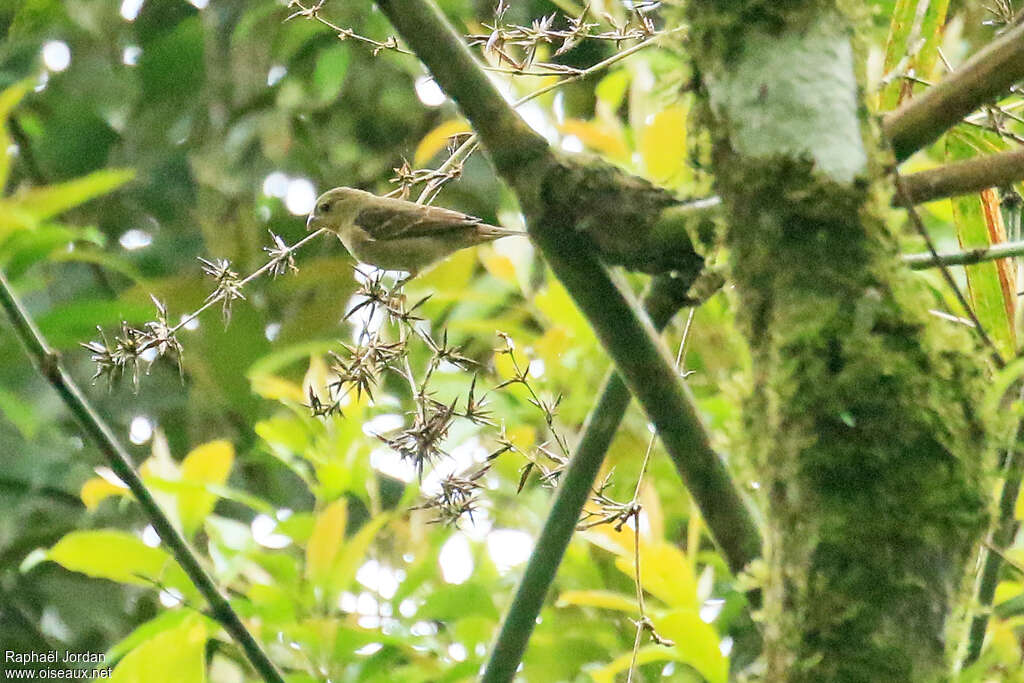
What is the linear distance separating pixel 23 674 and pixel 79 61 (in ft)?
8.01

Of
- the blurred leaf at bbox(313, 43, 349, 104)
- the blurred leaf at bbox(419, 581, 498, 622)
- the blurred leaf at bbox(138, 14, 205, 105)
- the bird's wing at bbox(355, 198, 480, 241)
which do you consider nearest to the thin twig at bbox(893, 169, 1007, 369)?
the blurred leaf at bbox(419, 581, 498, 622)

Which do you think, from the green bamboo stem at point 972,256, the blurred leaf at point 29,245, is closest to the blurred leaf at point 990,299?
the green bamboo stem at point 972,256

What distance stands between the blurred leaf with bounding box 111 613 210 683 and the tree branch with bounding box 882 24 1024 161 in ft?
4.93

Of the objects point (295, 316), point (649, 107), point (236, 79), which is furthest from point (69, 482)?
point (649, 107)

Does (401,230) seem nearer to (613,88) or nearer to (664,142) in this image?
(613,88)

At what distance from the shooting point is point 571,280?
52.8 inches

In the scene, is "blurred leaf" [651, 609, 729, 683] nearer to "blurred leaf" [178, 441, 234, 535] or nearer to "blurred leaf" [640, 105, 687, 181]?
"blurred leaf" [178, 441, 234, 535]

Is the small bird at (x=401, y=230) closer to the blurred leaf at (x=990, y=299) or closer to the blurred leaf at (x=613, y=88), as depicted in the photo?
the blurred leaf at (x=613, y=88)

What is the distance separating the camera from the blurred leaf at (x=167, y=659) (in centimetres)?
208

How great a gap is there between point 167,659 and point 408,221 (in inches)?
65.0

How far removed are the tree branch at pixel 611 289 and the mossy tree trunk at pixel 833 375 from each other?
0.16 meters

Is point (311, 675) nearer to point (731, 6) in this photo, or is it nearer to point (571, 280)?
point (571, 280)

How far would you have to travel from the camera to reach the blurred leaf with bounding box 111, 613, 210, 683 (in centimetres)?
208

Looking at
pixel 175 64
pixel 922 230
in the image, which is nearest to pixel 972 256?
pixel 922 230
